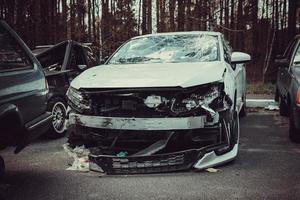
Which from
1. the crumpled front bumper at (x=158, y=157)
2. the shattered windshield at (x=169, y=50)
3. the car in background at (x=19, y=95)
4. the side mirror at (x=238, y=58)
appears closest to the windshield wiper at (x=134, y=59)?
the shattered windshield at (x=169, y=50)

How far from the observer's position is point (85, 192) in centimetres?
430

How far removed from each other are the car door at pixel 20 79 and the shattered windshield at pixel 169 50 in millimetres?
1894

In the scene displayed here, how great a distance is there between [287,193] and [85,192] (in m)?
1.92

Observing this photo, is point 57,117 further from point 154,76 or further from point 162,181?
point 162,181

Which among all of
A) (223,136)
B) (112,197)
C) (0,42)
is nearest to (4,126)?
(0,42)

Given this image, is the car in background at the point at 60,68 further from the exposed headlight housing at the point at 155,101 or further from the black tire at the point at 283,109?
the black tire at the point at 283,109

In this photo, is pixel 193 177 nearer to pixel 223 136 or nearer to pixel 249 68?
pixel 223 136

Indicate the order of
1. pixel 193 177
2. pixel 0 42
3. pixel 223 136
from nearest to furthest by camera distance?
pixel 0 42 → pixel 193 177 → pixel 223 136

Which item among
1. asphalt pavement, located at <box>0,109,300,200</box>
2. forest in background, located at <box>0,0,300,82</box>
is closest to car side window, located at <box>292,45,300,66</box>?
asphalt pavement, located at <box>0,109,300,200</box>

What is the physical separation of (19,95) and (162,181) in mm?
1669

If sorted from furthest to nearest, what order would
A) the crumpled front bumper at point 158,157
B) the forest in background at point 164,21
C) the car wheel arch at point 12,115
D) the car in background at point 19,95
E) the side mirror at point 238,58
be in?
the forest in background at point 164,21
the side mirror at point 238,58
the crumpled front bumper at point 158,157
the car in background at point 19,95
the car wheel arch at point 12,115

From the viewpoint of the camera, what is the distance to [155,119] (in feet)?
15.6

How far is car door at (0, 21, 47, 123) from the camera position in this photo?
13.1 feet

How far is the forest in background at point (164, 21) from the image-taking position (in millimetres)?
16266
